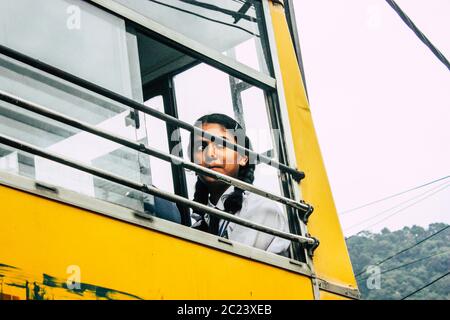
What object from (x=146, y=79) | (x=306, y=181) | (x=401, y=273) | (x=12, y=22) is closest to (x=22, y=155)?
(x=12, y=22)

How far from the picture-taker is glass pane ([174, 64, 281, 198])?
349 centimetres

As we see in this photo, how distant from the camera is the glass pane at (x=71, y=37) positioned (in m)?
2.60

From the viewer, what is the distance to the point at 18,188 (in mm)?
2184

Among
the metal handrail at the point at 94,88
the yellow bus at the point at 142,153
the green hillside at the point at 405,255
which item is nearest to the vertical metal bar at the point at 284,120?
the yellow bus at the point at 142,153

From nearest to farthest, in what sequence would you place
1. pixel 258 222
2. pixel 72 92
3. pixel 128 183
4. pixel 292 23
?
pixel 128 183 → pixel 72 92 → pixel 258 222 → pixel 292 23

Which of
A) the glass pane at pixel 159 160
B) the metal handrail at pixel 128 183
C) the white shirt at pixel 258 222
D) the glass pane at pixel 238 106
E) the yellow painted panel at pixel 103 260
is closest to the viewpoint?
the yellow painted panel at pixel 103 260

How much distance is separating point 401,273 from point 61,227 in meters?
24.2

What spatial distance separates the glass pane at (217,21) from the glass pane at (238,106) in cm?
15

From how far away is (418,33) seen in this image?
450 cm

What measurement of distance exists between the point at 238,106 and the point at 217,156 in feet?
1.27

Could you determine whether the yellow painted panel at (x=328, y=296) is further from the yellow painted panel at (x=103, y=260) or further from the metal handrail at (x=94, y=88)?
the metal handrail at (x=94, y=88)

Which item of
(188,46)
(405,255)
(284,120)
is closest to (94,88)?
(188,46)

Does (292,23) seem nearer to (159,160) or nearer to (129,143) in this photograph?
(159,160)
